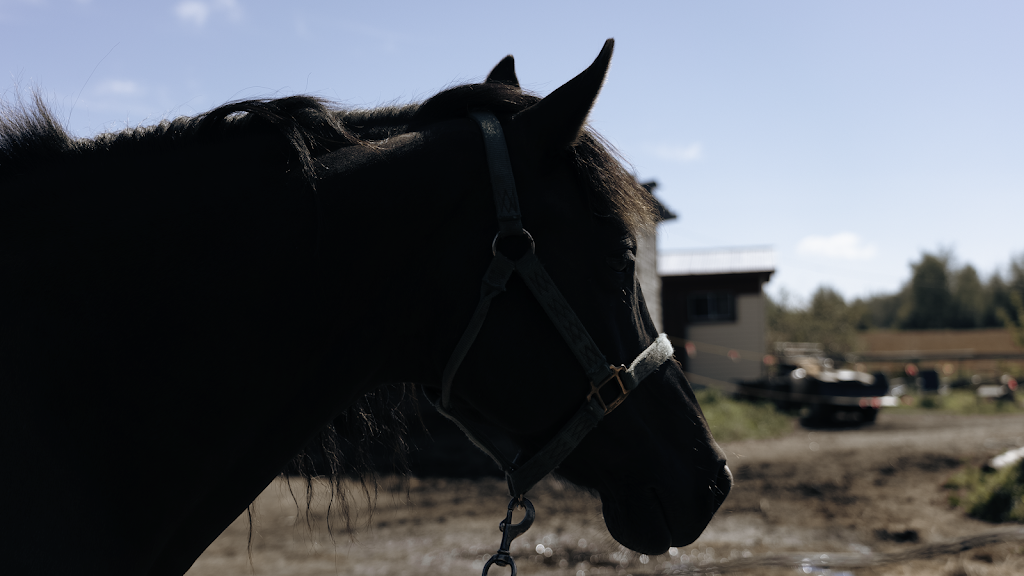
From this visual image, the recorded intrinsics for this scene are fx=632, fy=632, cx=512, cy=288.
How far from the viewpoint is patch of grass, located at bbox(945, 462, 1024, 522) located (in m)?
6.07

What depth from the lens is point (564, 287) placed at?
1325mm

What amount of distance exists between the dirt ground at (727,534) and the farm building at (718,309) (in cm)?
1216

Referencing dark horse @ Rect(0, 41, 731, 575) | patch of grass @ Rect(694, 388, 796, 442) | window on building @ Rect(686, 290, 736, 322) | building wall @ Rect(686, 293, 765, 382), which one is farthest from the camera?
window on building @ Rect(686, 290, 736, 322)

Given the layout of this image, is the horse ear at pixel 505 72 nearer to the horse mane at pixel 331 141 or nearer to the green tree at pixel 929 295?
the horse mane at pixel 331 141

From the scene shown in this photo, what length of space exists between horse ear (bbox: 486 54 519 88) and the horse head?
0.90 ft

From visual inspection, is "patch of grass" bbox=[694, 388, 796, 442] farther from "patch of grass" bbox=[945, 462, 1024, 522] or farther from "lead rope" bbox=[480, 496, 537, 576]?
"lead rope" bbox=[480, 496, 537, 576]

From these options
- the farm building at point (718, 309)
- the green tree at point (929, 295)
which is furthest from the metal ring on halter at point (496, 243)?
the green tree at point (929, 295)

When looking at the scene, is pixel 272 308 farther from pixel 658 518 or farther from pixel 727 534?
pixel 727 534

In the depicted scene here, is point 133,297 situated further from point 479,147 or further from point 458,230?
point 479,147

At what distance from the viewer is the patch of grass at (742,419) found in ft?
40.7

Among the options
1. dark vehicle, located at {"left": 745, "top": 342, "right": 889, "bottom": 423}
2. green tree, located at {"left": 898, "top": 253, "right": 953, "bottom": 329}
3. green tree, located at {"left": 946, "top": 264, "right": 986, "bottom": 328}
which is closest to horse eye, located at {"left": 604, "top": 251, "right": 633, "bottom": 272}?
dark vehicle, located at {"left": 745, "top": 342, "right": 889, "bottom": 423}

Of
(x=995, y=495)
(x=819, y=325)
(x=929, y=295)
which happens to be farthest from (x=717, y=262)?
(x=929, y=295)

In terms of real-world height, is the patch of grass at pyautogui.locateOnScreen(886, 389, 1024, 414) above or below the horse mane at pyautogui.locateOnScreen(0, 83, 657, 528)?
below

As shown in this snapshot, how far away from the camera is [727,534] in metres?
6.14
